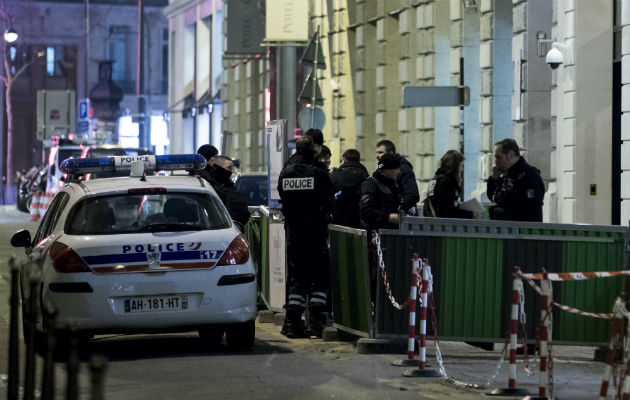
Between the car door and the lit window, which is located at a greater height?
the lit window

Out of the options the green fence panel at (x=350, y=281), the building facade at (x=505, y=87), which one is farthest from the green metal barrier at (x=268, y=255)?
the building facade at (x=505, y=87)

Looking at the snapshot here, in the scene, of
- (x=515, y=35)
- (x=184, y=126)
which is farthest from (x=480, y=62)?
(x=184, y=126)

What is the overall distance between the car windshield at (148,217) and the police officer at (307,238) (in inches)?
53.1

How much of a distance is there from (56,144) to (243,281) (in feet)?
96.6

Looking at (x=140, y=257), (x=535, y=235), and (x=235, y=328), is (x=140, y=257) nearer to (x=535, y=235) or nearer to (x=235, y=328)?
(x=235, y=328)

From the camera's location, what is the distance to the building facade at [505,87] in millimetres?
20969

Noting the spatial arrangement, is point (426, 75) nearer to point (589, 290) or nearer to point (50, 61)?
point (589, 290)

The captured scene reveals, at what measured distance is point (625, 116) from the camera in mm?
19703

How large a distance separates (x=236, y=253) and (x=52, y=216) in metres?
1.95

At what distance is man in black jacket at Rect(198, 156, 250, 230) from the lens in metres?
15.0

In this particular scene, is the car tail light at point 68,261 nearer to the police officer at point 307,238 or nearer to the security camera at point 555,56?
the police officer at point 307,238

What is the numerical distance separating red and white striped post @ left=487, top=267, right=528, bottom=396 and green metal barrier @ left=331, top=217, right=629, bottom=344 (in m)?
2.20

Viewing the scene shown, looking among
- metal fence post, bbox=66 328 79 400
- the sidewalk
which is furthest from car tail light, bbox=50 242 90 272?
metal fence post, bbox=66 328 79 400

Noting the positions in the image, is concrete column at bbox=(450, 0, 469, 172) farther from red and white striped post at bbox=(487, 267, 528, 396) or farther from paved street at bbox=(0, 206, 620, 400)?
red and white striped post at bbox=(487, 267, 528, 396)
